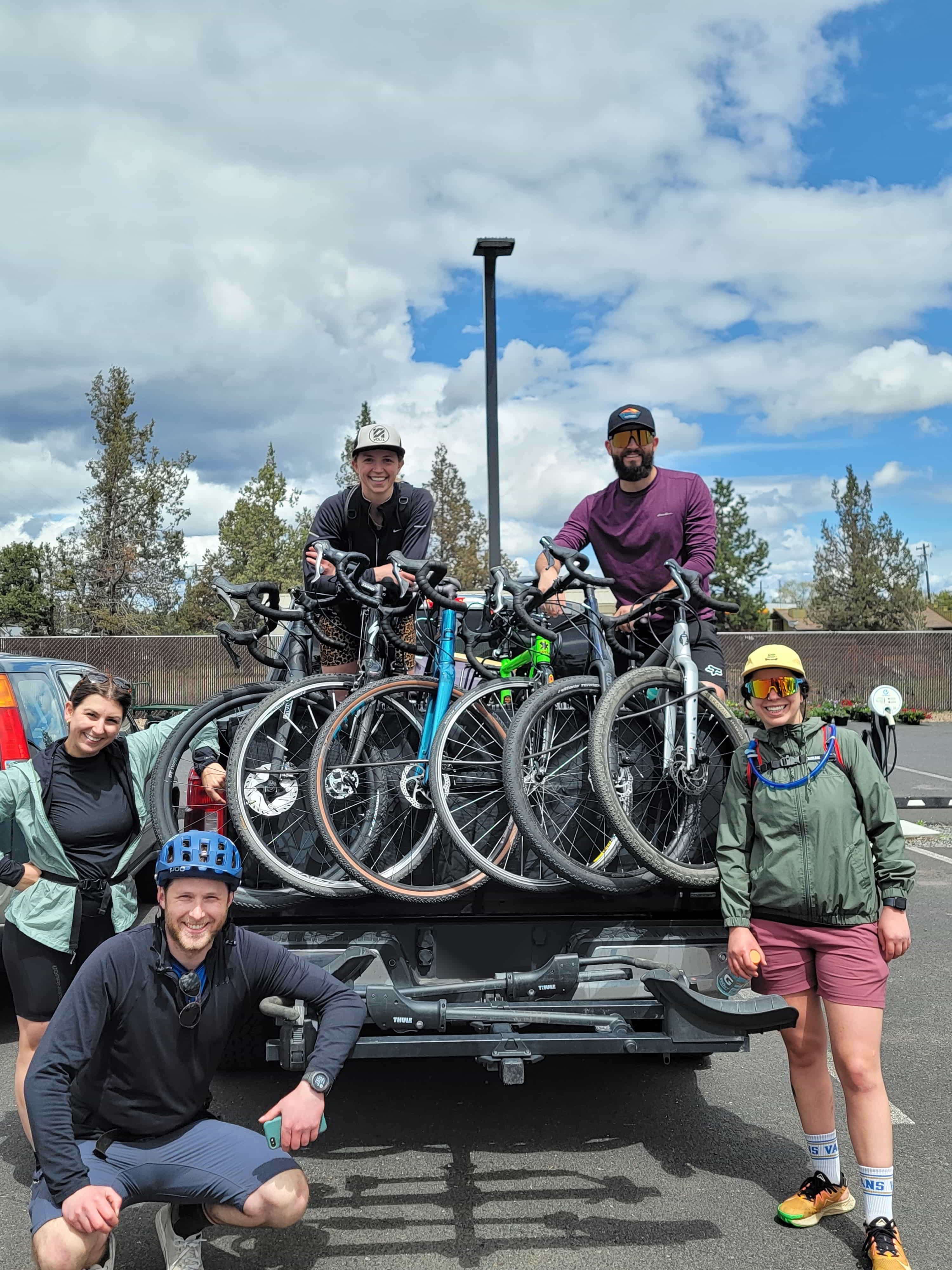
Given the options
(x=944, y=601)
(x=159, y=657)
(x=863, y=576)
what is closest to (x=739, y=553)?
(x=863, y=576)

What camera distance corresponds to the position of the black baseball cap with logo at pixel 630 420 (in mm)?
4938

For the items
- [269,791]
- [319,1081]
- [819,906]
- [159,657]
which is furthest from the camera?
[159,657]

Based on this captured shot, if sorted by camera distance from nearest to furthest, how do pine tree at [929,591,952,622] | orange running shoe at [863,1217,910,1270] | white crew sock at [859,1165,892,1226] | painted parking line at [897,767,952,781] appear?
orange running shoe at [863,1217,910,1270], white crew sock at [859,1165,892,1226], painted parking line at [897,767,952,781], pine tree at [929,591,952,622]

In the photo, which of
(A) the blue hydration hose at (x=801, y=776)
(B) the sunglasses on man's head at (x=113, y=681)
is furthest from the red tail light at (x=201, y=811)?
(A) the blue hydration hose at (x=801, y=776)

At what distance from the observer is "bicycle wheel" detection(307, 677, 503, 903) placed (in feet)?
13.2

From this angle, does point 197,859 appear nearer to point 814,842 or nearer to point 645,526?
point 814,842

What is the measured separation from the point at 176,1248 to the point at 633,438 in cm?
361

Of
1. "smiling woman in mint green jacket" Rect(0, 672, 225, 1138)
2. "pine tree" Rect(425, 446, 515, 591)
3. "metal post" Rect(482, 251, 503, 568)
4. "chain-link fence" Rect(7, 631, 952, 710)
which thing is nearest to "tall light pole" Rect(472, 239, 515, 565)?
"metal post" Rect(482, 251, 503, 568)

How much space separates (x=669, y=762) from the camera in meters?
4.18

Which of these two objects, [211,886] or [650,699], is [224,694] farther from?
[650,699]

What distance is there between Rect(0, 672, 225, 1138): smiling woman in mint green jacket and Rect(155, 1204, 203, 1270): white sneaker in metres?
0.89

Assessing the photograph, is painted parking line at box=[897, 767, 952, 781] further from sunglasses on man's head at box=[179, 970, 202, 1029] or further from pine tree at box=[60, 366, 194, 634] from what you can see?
pine tree at box=[60, 366, 194, 634]

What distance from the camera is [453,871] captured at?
418 cm

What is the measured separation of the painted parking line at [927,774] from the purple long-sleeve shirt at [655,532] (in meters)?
12.3
